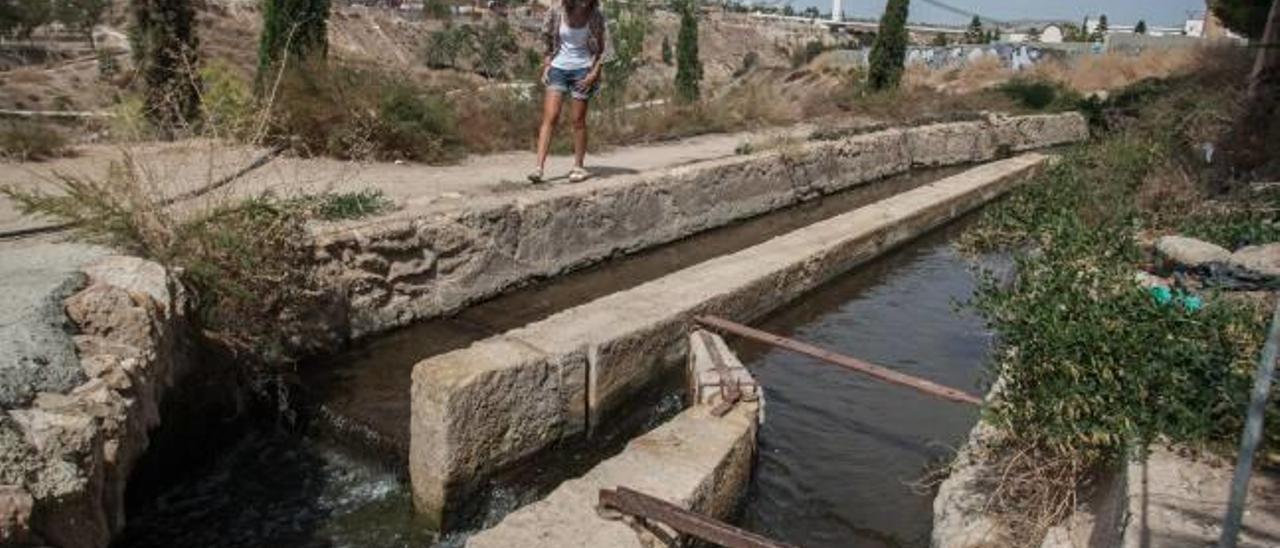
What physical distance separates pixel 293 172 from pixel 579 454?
3.88 meters

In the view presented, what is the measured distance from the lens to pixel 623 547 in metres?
3.10

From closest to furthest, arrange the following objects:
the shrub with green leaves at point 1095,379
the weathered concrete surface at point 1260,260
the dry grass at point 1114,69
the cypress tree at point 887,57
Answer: the shrub with green leaves at point 1095,379, the weathered concrete surface at point 1260,260, the cypress tree at point 887,57, the dry grass at point 1114,69

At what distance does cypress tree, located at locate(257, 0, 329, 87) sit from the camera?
10.5 m

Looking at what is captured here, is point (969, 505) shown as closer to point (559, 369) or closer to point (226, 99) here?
point (559, 369)

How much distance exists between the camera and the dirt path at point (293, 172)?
5312 millimetres

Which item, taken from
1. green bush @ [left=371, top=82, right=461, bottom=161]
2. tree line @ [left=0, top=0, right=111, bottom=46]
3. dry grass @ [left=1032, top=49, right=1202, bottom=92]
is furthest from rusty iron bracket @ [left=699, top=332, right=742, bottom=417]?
tree line @ [left=0, top=0, right=111, bottom=46]

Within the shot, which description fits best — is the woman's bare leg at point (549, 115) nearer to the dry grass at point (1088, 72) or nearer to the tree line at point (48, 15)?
the dry grass at point (1088, 72)

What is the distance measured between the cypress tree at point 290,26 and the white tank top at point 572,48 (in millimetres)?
4420

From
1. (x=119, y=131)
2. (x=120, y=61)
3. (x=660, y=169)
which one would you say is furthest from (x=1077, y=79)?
(x=120, y=61)

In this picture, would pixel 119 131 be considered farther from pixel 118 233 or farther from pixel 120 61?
pixel 120 61

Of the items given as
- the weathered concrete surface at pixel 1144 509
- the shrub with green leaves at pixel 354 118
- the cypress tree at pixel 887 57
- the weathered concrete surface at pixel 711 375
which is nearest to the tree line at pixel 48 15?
the cypress tree at pixel 887 57

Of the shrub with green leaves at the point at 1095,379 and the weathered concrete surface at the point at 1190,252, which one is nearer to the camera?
the shrub with green leaves at the point at 1095,379

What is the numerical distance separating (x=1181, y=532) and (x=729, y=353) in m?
2.52

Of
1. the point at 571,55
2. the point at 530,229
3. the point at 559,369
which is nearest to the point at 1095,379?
the point at 559,369
